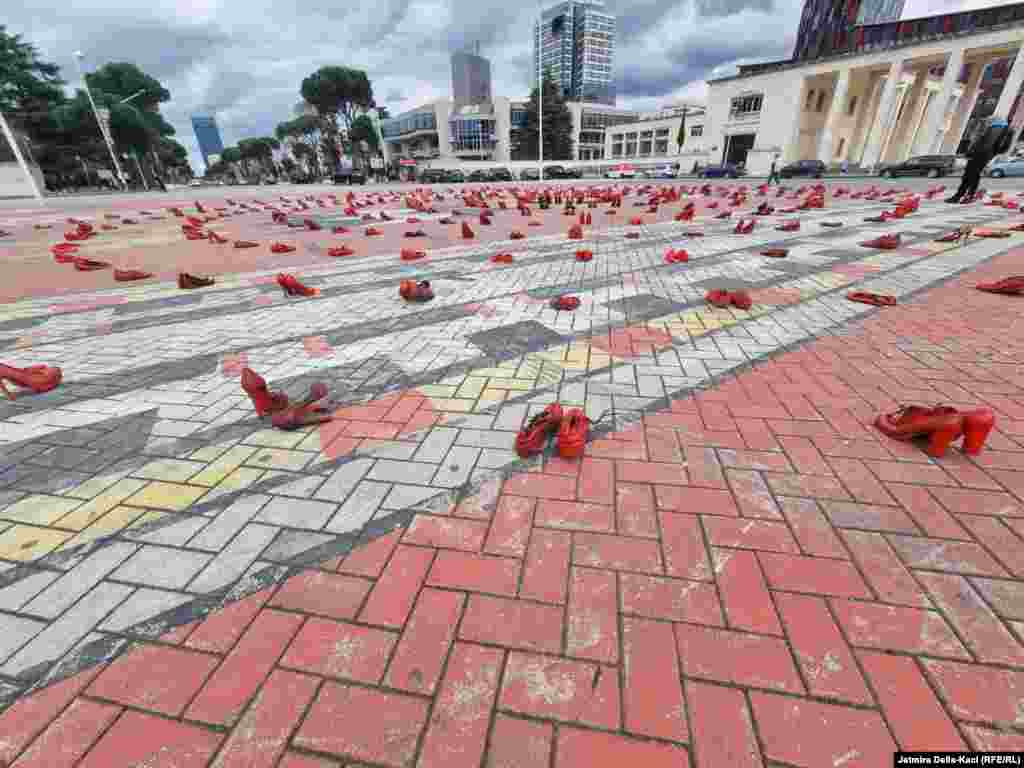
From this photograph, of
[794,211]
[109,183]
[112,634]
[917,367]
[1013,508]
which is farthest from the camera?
[109,183]

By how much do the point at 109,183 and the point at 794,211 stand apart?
6555cm

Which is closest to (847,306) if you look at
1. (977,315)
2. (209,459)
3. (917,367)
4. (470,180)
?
(977,315)

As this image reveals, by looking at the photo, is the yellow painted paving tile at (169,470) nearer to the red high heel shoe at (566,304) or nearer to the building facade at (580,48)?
the red high heel shoe at (566,304)

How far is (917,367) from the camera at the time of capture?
341 centimetres

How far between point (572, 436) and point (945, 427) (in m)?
1.97

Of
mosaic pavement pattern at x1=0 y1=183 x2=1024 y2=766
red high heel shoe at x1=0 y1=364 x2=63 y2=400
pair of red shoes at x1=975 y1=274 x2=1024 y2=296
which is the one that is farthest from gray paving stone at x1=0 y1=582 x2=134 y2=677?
pair of red shoes at x1=975 y1=274 x2=1024 y2=296

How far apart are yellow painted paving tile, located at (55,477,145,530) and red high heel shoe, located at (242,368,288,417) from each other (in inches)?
28.3

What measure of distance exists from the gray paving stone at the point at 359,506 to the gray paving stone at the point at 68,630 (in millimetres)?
791

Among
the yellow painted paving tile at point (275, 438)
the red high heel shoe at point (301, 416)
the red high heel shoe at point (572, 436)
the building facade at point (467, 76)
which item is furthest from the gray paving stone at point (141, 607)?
the building facade at point (467, 76)

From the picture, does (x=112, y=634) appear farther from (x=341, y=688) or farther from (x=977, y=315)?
(x=977, y=315)

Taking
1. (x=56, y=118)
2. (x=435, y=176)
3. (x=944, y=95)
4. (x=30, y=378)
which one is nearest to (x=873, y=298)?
(x=30, y=378)

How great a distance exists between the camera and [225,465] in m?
2.47

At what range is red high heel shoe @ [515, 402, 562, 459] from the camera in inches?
97.8

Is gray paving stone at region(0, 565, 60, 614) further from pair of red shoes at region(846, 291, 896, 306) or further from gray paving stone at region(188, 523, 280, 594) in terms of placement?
pair of red shoes at region(846, 291, 896, 306)
